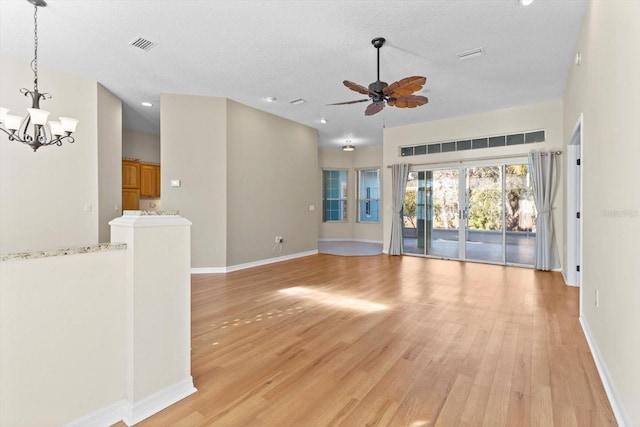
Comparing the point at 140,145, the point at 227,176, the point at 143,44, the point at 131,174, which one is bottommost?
the point at 227,176

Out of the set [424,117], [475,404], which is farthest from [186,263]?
[424,117]

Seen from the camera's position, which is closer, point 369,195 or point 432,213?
point 432,213

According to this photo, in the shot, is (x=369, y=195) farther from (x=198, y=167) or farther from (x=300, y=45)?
(x=300, y=45)

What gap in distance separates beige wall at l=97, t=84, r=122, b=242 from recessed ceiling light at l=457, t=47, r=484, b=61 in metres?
5.51

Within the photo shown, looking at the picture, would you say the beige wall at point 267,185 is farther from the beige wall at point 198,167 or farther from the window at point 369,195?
the window at point 369,195

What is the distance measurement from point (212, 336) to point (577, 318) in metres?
3.71

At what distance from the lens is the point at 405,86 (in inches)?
135

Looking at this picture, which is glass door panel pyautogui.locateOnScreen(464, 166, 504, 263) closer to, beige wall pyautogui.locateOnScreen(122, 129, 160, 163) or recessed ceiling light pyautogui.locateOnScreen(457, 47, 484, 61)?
recessed ceiling light pyautogui.locateOnScreen(457, 47, 484, 61)

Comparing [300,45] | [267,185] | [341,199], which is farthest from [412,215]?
[300,45]

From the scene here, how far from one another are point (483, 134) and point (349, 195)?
5.13 meters

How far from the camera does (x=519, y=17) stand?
314cm

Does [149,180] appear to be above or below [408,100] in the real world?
below

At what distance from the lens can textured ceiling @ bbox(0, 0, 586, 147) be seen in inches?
120

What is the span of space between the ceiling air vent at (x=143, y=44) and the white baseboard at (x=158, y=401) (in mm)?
3762
